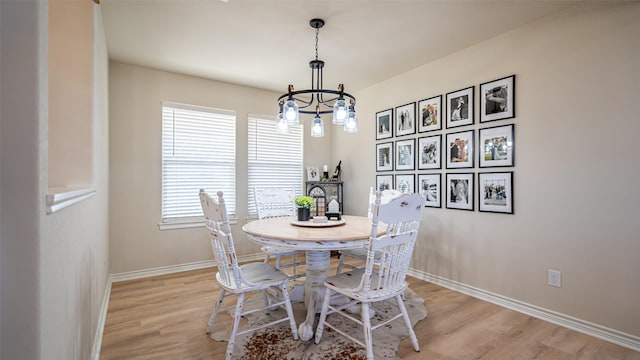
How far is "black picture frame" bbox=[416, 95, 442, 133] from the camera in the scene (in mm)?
3439

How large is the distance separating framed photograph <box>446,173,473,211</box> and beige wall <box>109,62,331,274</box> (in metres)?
3.05

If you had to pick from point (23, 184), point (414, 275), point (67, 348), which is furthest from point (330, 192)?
point (23, 184)

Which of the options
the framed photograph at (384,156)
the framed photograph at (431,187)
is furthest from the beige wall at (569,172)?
the framed photograph at (384,156)

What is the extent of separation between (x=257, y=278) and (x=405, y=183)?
2356 millimetres

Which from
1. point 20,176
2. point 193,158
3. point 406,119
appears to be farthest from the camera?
point 193,158

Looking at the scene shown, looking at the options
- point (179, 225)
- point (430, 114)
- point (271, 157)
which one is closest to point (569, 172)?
point (430, 114)

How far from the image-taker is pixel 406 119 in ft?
12.6

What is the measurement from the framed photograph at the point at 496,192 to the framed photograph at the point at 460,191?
103 mm

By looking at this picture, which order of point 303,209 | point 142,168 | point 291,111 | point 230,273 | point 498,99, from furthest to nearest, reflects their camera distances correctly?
point 142,168 → point 498,99 → point 303,209 → point 291,111 → point 230,273

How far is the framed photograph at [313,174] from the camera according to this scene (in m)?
4.88

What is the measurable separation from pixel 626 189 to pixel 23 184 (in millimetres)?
3220

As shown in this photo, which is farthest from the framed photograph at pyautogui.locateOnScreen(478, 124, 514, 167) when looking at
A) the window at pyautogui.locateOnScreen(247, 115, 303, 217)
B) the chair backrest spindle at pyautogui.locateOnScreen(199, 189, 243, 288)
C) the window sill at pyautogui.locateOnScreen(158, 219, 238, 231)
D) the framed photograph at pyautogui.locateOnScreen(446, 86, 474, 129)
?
the window sill at pyautogui.locateOnScreen(158, 219, 238, 231)

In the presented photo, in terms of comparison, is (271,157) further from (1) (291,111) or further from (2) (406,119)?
(1) (291,111)

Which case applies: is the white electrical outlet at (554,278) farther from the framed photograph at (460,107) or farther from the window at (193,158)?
the window at (193,158)
